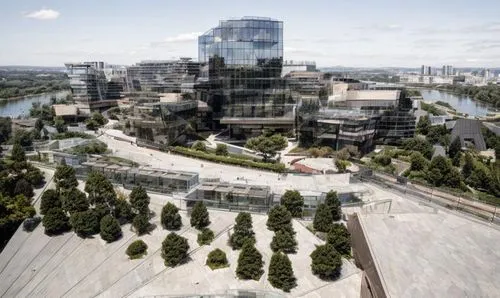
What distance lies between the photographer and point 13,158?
120ft

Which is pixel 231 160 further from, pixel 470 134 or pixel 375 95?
pixel 470 134

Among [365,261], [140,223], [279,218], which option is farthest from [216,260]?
[365,261]

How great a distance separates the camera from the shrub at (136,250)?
944 inches

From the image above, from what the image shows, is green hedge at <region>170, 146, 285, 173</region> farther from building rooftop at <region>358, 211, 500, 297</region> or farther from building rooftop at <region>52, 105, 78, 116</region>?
building rooftop at <region>52, 105, 78, 116</region>

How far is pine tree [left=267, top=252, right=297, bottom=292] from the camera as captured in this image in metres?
20.9

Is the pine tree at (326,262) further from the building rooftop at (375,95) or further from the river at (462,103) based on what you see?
the river at (462,103)

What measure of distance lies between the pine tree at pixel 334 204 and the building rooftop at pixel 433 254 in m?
3.88

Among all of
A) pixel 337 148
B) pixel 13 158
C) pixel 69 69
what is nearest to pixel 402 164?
pixel 337 148

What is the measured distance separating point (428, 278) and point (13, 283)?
23.9 m

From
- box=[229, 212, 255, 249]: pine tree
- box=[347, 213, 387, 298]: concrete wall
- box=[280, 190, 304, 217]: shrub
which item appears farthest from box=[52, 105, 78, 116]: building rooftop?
box=[347, 213, 387, 298]: concrete wall

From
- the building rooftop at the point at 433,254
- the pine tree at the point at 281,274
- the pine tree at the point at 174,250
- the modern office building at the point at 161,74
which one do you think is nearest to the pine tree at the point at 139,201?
the pine tree at the point at 174,250

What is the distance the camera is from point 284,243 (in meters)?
24.0

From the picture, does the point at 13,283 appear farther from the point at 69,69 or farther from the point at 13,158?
the point at 69,69

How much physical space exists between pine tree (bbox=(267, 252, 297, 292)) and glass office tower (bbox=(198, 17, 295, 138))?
32.2 m
